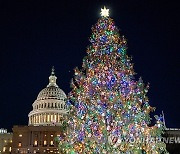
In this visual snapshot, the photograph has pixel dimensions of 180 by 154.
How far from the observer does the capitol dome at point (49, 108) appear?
101225 millimetres

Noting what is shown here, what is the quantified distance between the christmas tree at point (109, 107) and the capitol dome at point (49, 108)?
2796 inches

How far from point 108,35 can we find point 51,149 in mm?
59535

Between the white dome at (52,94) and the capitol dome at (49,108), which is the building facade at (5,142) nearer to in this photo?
the capitol dome at (49,108)

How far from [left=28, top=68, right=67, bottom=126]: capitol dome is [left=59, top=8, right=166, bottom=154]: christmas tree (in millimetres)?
71022

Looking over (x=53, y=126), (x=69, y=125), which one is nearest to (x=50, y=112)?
(x=53, y=126)

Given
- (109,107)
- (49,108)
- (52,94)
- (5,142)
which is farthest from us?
(52,94)

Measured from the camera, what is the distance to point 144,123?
86.5ft

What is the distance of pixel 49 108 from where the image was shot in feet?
339

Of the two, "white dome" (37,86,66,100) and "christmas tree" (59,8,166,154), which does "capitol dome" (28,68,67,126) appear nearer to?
"white dome" (37,86,66,100)

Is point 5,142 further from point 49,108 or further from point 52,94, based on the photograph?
point 52,94

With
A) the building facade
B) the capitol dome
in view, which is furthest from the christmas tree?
the capitol dome

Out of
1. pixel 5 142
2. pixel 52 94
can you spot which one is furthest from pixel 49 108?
pixel 5 142

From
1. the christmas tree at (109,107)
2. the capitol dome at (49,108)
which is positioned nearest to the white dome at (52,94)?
the capitol dome at (49,108)

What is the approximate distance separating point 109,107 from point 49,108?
78.7m
